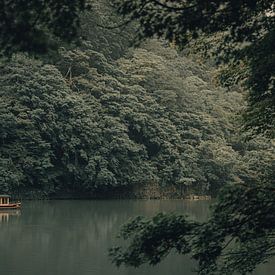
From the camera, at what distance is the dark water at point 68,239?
12.3 m

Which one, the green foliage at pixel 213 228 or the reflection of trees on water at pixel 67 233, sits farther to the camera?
the reflection of trees on water at pixel 67 233

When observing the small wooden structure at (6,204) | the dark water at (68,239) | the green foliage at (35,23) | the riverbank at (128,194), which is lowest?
the dark water at (68,239)

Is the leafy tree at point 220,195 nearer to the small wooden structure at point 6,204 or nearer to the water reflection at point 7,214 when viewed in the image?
the water reflection at point 7,214

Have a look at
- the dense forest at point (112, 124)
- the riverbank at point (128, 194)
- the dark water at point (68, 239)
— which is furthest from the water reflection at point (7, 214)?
the riverbank at point (128, 194)

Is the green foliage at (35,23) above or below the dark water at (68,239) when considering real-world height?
above

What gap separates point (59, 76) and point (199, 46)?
75.1 ft

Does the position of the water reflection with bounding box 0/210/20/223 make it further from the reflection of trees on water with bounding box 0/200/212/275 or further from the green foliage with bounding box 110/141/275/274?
the green foliage with bounding box 110/141/275/274

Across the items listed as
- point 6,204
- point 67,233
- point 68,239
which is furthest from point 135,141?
point 68,239

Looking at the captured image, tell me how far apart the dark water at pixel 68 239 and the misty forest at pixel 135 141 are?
6cm

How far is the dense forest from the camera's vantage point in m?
27.8

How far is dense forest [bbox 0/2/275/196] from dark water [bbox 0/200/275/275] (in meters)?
2.10

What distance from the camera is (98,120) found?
99.6 feet

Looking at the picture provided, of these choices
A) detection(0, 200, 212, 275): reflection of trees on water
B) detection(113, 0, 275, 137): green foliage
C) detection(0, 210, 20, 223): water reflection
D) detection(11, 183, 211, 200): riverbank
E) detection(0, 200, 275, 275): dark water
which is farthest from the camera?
detection(11, 183, 211, 200): riverbank

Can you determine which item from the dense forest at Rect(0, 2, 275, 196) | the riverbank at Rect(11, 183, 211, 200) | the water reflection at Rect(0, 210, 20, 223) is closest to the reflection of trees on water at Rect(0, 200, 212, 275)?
the water reflection at Rect(0, 210, 20, 223)
